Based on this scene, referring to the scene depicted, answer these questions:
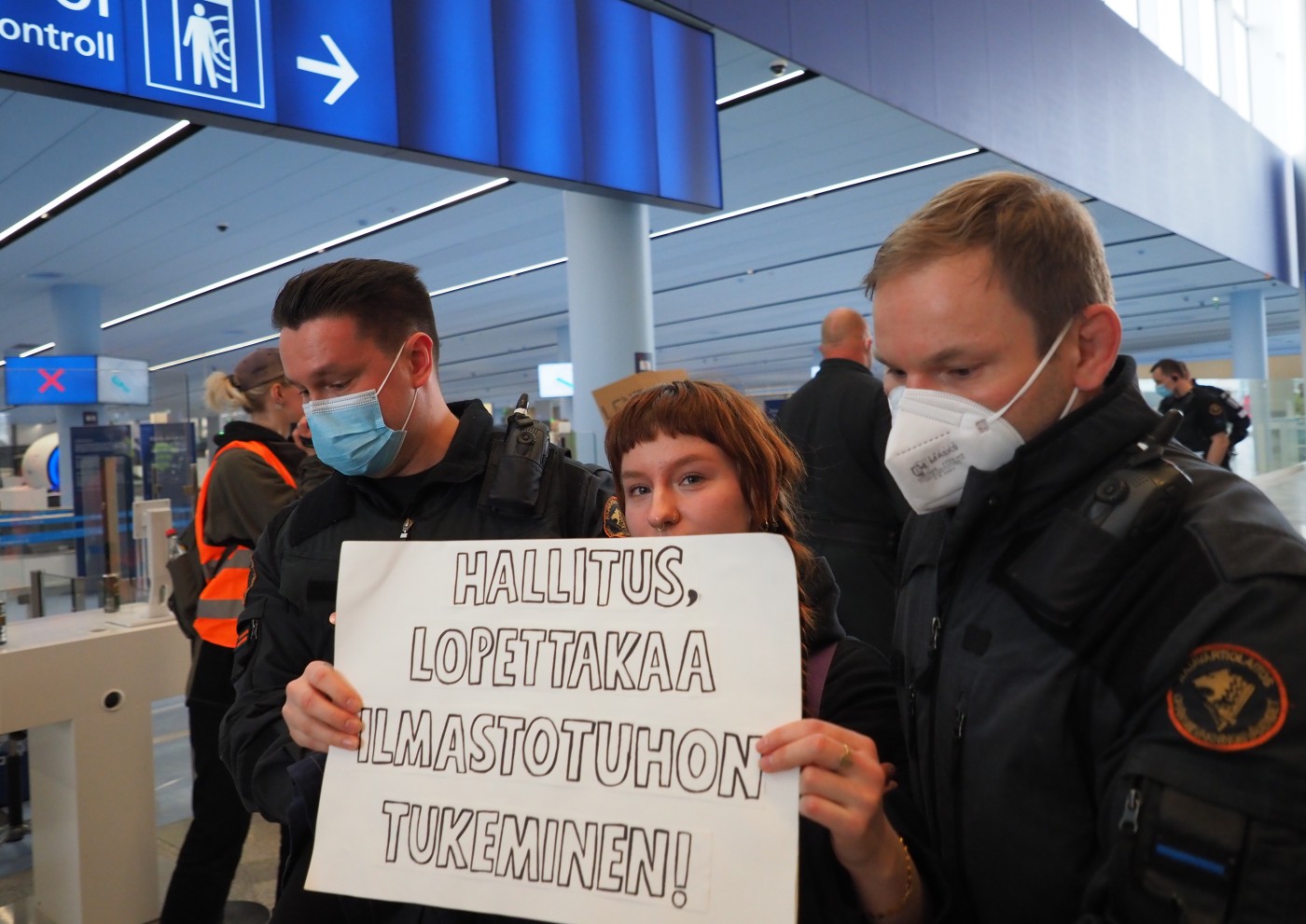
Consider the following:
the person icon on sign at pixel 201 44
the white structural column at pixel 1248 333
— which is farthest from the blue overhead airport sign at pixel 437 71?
the white structural column at pixel 1248 333

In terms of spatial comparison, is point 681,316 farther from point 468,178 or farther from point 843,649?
point 843,649

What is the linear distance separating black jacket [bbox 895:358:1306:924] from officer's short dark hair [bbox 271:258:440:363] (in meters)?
1.06

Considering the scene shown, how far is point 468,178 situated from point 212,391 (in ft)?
15.7

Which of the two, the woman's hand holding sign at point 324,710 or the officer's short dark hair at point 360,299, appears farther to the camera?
the officer's short dark hair at point 360,299

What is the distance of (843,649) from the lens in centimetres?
122

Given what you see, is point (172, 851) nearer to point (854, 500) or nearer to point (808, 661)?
point (854, 500)

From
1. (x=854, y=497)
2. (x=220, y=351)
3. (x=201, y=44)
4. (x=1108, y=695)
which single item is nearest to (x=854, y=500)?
(x=854, y=497)

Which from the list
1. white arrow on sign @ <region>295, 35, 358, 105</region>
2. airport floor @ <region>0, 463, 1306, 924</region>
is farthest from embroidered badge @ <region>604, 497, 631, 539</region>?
airport floor @ <region>0, 463, 1306, 924</region>

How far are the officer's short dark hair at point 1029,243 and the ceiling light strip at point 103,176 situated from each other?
5816 mm

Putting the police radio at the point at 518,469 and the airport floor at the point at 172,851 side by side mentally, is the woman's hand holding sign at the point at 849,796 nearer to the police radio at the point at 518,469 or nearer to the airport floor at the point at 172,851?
the police radio at the point at 518,469

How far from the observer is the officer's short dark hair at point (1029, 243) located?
1.01 meters

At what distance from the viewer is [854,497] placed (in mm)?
3254

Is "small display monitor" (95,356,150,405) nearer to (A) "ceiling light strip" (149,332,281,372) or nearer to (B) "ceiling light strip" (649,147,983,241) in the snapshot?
(A) "ceiling light strip" (149,332,281,372)

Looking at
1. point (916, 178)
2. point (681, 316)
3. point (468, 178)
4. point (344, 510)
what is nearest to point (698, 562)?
point (344, 510)
